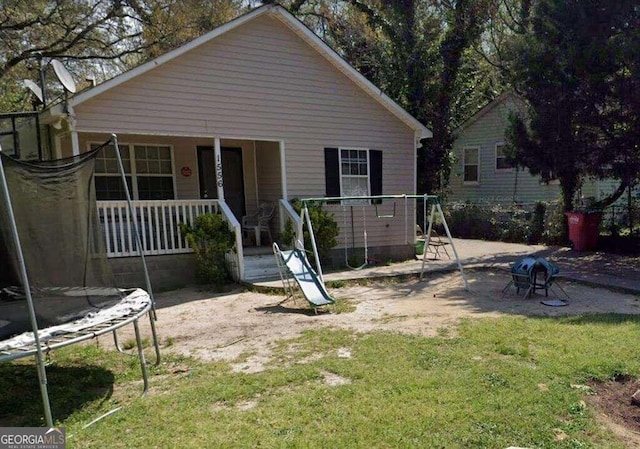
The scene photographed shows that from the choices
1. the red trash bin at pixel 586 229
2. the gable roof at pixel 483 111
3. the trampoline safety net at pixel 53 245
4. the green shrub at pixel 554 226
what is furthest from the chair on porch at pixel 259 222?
the gable roof at pixel 483 111

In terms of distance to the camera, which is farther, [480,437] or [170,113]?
[170,113]

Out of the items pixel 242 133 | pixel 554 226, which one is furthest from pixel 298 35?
pixel 554 226

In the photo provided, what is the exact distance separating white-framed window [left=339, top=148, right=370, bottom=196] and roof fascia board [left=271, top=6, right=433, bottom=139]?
135 centimetres

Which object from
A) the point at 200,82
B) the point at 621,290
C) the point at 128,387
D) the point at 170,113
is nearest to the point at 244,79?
the point at 200,82

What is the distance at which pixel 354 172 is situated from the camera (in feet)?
35.1

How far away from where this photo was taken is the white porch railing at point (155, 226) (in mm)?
8086

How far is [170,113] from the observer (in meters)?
8.63

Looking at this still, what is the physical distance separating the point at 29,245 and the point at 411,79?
1322cm

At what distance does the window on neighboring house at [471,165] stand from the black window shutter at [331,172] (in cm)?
1154

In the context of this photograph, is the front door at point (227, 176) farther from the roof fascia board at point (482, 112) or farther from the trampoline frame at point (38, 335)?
the roof fascia board at point (482, 112)

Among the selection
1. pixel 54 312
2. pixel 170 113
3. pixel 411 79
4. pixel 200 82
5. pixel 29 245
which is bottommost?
pixel 54 312

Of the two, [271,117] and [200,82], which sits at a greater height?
[200,82]

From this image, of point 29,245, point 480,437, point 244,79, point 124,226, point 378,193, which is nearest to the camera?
point 480,437

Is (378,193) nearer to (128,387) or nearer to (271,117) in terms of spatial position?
(271,117)
